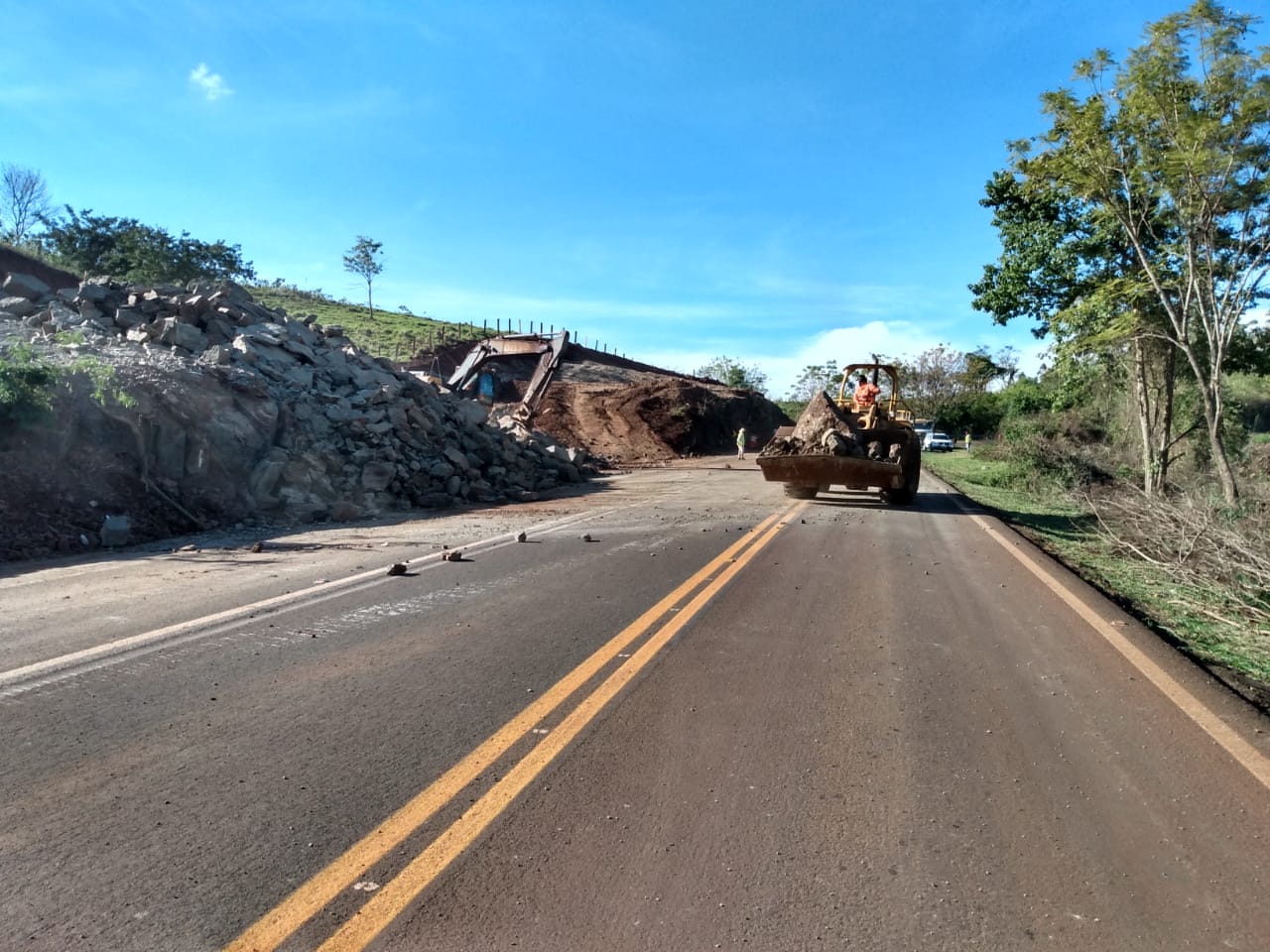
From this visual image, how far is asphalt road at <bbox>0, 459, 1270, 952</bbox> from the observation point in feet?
9.23

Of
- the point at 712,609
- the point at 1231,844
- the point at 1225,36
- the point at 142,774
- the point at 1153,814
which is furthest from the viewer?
the point at 1225,36

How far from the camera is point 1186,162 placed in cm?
1246

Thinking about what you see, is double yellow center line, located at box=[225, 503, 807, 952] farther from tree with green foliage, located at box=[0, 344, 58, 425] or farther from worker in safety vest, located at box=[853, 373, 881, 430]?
worker in safety vest, located at box=[853, 373, 881, 430]

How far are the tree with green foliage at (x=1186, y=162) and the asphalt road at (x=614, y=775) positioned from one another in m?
8.71

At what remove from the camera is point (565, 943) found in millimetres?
2650

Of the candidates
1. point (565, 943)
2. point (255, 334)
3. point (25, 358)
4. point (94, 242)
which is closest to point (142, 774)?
point (565, 943)

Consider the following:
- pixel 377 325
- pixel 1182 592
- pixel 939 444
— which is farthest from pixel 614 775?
pixel 377 325

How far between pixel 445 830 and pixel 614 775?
83 centimetres

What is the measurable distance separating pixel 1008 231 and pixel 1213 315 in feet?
22.8

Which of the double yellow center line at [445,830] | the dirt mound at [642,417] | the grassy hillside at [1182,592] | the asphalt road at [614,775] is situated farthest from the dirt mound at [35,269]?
the double yellow center line at [445,830]

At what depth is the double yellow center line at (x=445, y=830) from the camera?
2.72 meters

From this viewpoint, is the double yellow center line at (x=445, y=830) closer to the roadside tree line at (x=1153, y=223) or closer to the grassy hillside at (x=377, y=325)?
the roadside tree line at (x=1153, y=223)

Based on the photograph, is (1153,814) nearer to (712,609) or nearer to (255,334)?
(712,609)

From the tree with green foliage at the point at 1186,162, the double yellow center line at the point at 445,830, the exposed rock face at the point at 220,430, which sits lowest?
the double yellow center line at the point at 445,830
